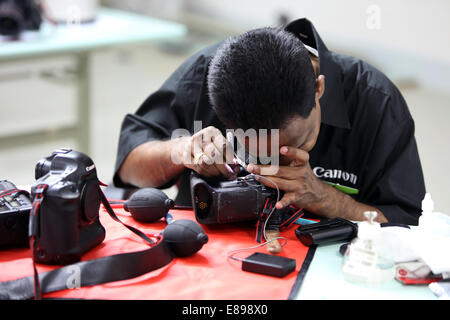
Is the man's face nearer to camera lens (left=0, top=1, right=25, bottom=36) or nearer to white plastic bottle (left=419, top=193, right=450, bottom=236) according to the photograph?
white plastic bottle (left=419, top=193, right=450, bottom=236)

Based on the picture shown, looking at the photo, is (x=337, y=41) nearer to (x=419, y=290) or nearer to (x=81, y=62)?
(x=81, y=62)

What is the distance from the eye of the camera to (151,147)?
5.32ft

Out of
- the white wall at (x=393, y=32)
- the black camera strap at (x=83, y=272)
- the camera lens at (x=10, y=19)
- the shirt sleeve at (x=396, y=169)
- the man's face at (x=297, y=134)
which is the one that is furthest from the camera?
the white wall at (x=393, y=32)

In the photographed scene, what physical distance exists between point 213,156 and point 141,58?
179 inches

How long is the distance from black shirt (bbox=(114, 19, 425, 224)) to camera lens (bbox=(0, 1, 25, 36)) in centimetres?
119

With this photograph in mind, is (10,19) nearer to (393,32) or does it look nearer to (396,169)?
(396,169)

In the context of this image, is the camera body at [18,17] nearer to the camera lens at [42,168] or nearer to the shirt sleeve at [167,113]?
the shirt sleeve at [167,113]

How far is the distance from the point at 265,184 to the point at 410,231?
0.98ft

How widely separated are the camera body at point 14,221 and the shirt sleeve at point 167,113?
0.56 m

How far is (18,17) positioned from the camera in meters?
2.62

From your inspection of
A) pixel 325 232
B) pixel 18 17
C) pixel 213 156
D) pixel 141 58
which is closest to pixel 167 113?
pixel 213 156

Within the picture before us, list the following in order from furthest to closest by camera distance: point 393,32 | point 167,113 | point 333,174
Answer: point 393,32
point 167,113
point 333,174

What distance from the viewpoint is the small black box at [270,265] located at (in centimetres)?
105

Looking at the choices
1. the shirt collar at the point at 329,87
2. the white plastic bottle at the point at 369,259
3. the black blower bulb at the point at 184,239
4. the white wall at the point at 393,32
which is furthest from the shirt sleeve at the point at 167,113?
the white wall at the point at 393,32
